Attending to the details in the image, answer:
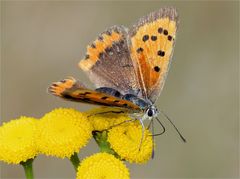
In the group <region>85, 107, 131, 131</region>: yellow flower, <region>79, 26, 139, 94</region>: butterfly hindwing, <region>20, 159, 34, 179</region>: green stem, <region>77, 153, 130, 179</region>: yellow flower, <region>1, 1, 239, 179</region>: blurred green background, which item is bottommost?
<region>77, 153, 130, 179</region>: yellow flower

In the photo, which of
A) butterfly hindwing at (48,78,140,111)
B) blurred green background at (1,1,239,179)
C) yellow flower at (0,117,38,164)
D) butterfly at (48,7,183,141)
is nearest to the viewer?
butterfly hindwing at (48,78,140,111)

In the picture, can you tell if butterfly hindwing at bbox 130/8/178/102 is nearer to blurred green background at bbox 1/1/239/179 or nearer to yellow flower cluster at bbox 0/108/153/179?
yellow flower cluster at bbox 0/108/153/179

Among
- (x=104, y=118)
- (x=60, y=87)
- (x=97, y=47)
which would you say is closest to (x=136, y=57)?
(x=97, y=47)

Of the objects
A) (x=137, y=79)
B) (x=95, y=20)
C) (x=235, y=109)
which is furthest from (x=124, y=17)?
(x=137, y=79)

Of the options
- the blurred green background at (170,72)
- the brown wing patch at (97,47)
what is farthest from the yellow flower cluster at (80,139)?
the blurred green background at (170,72)

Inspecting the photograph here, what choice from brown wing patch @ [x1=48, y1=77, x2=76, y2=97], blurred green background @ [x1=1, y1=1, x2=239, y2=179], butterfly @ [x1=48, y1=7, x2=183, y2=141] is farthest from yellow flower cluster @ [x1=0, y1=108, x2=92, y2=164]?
blurred green background @ [x1=1, y1=1, x2=239, y2=179]

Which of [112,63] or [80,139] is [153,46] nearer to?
[112,63]

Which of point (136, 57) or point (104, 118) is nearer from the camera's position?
point (104, 118)
